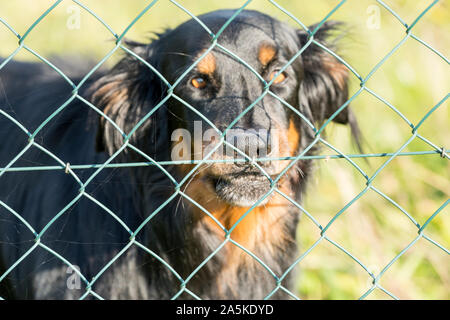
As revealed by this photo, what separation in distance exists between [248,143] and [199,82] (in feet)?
1.76

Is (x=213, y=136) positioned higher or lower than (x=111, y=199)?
higher

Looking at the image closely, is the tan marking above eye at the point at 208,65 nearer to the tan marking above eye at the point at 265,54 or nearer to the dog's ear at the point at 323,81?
the tan marking above eye at the point at 265,54

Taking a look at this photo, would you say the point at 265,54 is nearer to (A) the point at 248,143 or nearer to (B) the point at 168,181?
(A) the point at 248,143

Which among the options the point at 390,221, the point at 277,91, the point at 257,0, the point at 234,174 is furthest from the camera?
the point at 257,0

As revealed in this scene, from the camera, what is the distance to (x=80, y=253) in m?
2.69

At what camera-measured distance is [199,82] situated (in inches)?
99.0

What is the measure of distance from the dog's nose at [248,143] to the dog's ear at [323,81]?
83cm

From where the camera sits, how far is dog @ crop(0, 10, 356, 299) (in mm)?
2523

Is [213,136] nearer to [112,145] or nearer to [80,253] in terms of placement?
[112,145]

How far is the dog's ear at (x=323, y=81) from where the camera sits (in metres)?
3.00

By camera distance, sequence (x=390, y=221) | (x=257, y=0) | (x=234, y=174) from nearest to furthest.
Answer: (x=234, y=174) < (x=390, y=221) < (x=257, y=0)

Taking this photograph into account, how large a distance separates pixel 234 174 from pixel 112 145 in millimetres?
661

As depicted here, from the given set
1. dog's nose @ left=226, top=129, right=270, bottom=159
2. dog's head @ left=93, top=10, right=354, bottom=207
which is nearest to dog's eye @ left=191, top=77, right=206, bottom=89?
dog's head @ left=93, top=10, right=354, bottom=207
